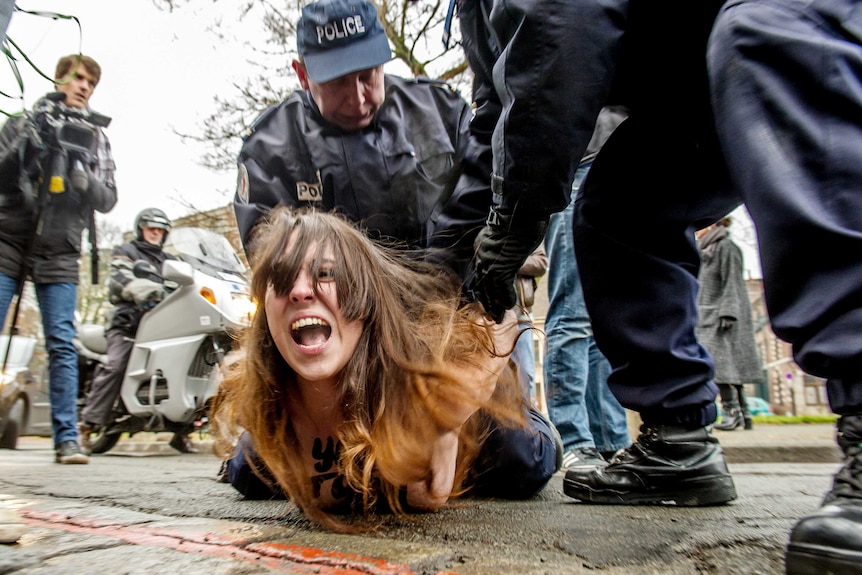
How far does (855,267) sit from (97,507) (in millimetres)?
1854

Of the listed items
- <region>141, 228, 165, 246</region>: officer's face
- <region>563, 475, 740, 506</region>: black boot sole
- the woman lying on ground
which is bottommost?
<region>563, 475, 740, 506</region>: black boot sole

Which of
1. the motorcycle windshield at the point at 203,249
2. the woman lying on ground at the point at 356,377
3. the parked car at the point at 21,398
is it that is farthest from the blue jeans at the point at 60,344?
the parked car at the point at 21,398

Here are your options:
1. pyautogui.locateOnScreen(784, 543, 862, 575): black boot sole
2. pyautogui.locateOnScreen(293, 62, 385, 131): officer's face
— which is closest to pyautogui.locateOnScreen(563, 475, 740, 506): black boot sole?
pyautogui.locateOnScreen(784, 543, 862, 575): black boot sole

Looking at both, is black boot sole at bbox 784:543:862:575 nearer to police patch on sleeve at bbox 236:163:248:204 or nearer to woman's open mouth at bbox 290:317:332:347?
woman's open mouth at bbox 290:317:332:347

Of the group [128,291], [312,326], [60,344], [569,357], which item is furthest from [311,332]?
[128,291]

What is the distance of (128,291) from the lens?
5266mm

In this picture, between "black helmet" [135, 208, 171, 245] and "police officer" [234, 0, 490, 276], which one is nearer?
"police officer" [234, 0, 490, 276]

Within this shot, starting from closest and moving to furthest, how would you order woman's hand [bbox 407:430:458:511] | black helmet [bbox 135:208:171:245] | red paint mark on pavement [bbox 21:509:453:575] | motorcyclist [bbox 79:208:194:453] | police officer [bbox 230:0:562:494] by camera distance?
red paint mark on pavement [bbox 21:509:453:575] < woman's hand [bbox 407:430:458:511] < police officer [bbox 230:0:562:494] < motorcyclist [bbox 79:208:194:453] < black helmet [bbox 135:208:171:245]

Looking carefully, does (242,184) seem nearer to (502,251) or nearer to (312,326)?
(312,326)

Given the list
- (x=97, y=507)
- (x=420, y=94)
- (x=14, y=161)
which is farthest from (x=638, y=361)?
(x=14, y=161)

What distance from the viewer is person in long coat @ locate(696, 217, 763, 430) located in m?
5.27

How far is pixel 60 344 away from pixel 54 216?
0.71 meters

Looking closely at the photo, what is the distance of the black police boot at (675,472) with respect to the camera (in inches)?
65.6

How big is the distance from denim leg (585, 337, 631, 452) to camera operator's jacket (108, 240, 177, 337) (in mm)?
3570
